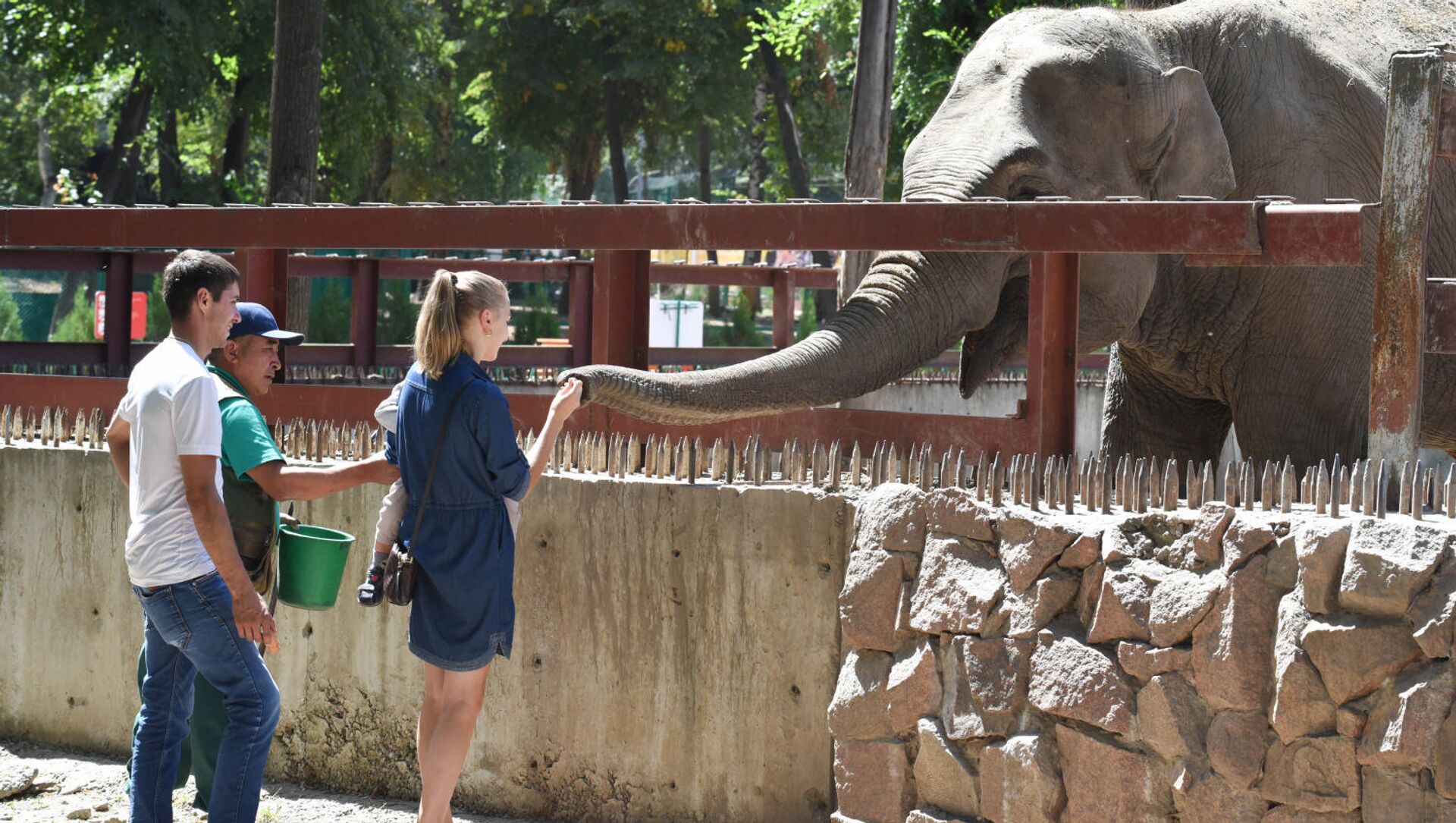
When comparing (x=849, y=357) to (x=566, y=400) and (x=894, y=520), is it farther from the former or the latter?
(x=566, y=400)

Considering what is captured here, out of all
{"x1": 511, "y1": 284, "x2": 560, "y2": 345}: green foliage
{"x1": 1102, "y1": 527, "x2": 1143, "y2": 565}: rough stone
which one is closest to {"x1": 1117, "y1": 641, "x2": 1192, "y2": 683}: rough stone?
{"x1": 1102, "y1": 527, "x2": 1143, "y2": 565}: rough stone

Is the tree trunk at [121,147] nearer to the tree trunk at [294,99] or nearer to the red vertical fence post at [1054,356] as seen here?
the tree trunk at [294,99]

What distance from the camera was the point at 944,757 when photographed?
484 cm

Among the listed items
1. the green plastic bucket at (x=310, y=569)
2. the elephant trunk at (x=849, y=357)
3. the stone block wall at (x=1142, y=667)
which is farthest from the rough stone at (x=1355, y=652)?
the green plastic bucket at (x=310, y=569)

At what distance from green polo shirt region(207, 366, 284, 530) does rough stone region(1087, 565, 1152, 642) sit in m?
2.40

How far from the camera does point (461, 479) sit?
14.6 ft

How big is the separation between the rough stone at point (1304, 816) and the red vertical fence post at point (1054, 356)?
1.29 m

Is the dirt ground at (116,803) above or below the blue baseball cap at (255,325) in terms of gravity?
below

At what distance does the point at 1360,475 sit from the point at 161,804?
3.59 meters

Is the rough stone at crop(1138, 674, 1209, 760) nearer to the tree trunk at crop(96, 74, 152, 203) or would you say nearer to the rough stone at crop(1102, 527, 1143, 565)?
the rough stone at crop(1102, 527, 1143, 565)

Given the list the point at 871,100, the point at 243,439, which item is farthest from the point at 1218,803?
the point at 871,100

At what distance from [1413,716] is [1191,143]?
322cm

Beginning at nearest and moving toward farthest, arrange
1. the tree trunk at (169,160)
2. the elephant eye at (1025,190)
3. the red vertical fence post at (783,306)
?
the elephant eye at (1025,190) < the red vertical fence post at (783,306) < the tree trunk at (169,160)

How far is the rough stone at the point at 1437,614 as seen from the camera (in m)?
4.05
